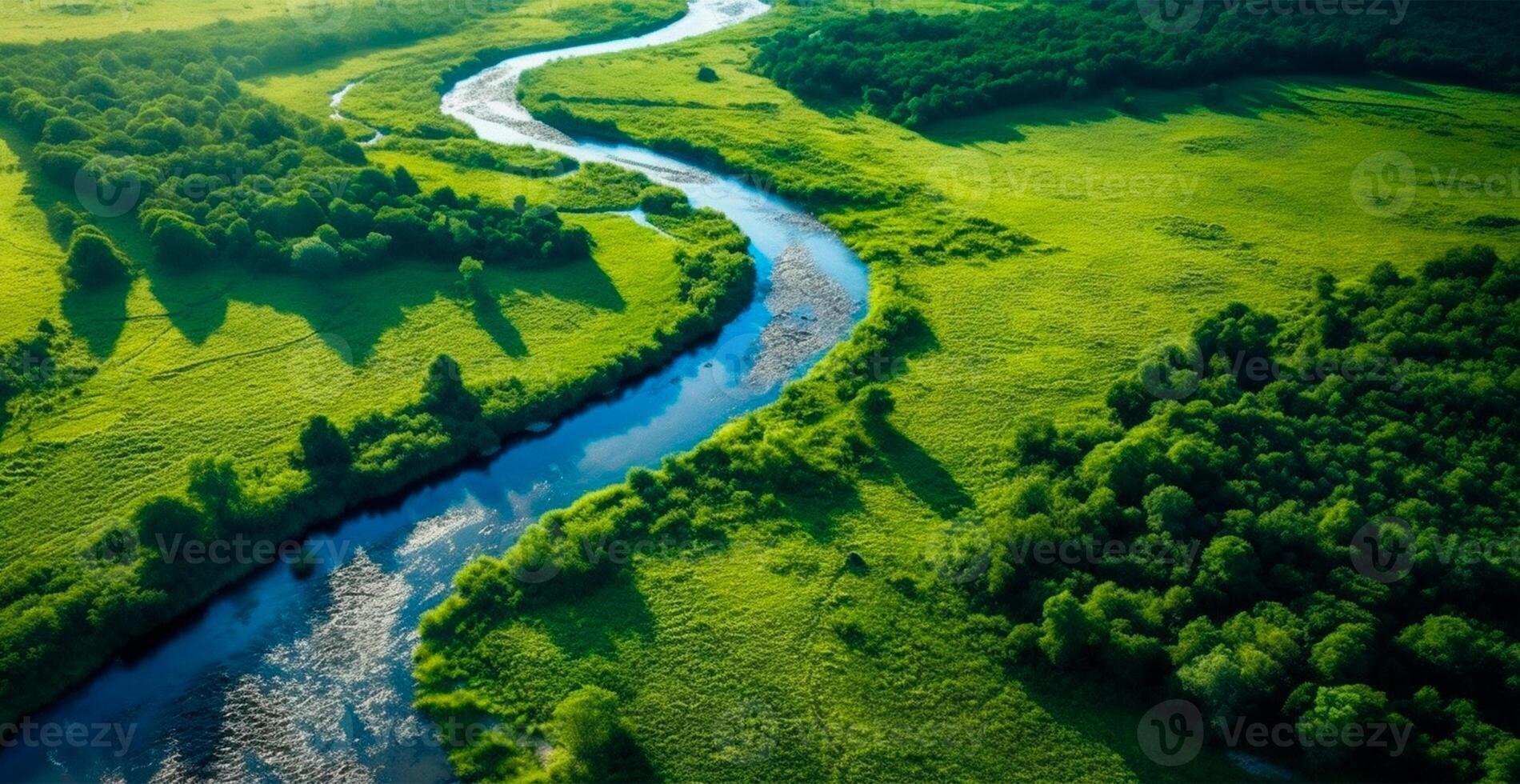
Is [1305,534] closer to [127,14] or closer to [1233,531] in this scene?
[1233,531]

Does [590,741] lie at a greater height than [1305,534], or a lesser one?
lesser

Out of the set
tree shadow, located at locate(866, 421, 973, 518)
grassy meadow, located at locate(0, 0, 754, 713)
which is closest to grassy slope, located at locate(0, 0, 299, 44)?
grassy meadow, located at locate(0, 0, 754, 713)

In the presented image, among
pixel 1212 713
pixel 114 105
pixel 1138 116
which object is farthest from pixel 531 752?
pixel 1138 116

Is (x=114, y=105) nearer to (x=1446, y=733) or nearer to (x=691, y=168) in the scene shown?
(x=691, y=168)

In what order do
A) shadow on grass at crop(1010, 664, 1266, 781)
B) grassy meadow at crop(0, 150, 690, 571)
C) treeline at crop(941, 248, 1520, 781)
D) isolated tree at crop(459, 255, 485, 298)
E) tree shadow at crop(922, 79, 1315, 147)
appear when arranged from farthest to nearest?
1. tree shadow at crop(922, 79, 1315, 147)
2. isolated tree at crop(459, 255, 485, 298)
3. grassy meadow at crop(0, 150, 690, 571)
4. treeline at crop(941, 248, 1520, 781)
5. shadow on grass at crop(1010, 664, 1266, 781)

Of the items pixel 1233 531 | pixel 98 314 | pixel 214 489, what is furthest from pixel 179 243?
pixel 1233 531

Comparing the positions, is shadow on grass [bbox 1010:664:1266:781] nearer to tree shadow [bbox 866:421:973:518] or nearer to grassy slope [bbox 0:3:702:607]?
tree shadow [bbox 866:421:973:518]
